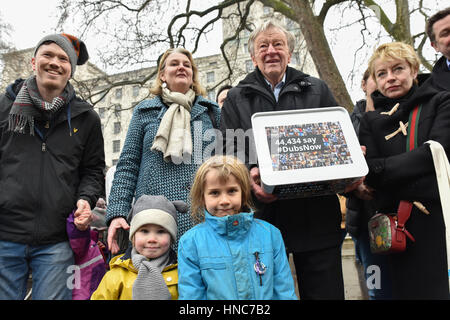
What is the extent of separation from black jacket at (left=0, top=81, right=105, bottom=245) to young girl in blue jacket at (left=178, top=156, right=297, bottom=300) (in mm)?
883

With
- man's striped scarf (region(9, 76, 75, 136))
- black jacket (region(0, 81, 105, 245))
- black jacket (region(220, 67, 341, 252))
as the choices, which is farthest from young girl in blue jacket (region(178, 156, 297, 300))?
man's striped scarf (region(9, 76, 75, 136))

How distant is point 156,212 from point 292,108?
3.48 ft

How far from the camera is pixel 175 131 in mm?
2381

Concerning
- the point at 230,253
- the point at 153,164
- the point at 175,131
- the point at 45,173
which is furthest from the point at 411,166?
the point at 45,173

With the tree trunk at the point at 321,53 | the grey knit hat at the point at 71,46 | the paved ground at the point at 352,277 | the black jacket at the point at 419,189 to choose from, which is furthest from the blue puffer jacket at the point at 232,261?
the tree trunk at the point at 321,53

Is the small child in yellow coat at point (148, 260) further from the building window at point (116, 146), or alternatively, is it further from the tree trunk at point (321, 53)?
the building window at point (116, 146)

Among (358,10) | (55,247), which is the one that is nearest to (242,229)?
(55,247)

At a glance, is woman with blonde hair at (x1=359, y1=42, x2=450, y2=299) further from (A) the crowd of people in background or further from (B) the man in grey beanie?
(B) the man in grey beanie

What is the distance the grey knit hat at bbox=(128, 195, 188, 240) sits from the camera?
214 cm

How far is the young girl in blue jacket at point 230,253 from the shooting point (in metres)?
1.79

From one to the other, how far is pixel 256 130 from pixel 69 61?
1515 mm

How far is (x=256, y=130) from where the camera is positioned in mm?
1896

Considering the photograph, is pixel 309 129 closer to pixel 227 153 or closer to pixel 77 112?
pixel 227 153

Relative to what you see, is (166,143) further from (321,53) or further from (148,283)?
(321,53)
